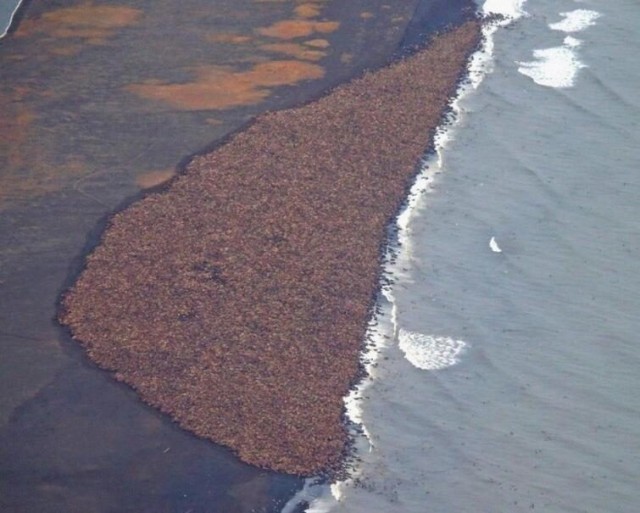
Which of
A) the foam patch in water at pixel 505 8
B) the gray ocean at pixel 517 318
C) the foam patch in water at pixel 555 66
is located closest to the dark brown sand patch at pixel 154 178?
the gray ocean at pixel 517 318

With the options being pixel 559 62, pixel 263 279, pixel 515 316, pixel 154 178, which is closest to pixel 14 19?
pixel 154 178

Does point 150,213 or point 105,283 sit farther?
point 150,213

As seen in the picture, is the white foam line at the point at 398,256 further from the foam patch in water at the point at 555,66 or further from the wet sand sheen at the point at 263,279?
the foam patch in water at the point at 555,66

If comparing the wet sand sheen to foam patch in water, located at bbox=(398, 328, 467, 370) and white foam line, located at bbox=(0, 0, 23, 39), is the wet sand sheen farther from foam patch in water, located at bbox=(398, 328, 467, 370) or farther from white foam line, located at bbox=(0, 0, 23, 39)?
white foam line, located at bbox=(0, 0, 23, 39)

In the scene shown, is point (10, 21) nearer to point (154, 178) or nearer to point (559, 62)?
point (154, 178)

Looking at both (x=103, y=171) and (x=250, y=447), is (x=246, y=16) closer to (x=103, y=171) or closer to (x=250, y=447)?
(x=103, y=171)

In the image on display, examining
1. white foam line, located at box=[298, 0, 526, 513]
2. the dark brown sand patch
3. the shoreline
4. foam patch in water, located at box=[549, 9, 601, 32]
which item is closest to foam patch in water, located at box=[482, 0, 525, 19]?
white foam line, located at box=[298, 0, 526, 513]

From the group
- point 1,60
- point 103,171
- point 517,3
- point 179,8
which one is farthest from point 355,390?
point 517,3
